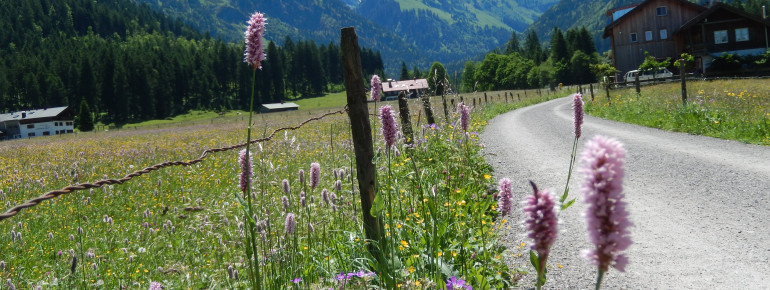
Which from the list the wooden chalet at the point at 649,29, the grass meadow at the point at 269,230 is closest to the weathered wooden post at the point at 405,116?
the grass meadow at the point at 269,230

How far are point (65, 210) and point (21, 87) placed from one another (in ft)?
486

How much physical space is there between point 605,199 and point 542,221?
191 mm

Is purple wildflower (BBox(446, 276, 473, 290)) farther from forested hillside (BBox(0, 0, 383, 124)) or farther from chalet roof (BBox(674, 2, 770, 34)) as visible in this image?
forested hillside (BBox(0, 0, 383, 124))

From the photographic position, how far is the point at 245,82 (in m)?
144

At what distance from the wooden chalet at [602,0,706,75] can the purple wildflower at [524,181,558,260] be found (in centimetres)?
6185

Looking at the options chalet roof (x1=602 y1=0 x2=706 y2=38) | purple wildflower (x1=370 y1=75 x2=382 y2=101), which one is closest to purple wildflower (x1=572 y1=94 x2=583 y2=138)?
purple wildflower (x1=370 y1=75 x2=382 y2=101)

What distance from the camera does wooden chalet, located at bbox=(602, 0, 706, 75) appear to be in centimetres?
5534

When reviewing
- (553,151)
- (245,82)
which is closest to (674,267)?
(553,151)

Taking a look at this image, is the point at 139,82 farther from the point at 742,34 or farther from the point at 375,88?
the point at 375,88

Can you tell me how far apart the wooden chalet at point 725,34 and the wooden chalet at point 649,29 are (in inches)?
99.7

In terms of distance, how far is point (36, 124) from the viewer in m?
105

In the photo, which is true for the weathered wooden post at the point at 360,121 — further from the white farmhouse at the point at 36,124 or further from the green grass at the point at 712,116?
the white farmhouse at the point at 36,124

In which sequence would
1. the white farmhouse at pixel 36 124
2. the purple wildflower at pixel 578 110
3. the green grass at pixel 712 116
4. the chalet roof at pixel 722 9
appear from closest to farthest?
the purple wildflower at pixel 578 110, the green grass at pixel 712 116, the chalet roof at pixel 722 9, the white farmhouse at pixel 36 124

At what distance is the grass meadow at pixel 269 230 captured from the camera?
151 inches
